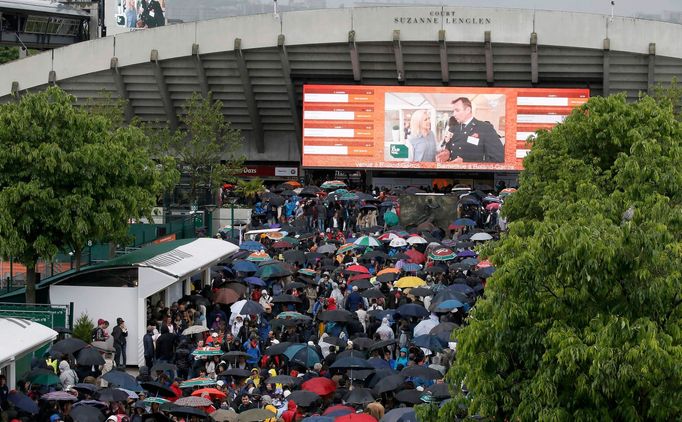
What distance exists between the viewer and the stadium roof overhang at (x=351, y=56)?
49.6 metres

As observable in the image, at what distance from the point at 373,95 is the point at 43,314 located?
1108 inches

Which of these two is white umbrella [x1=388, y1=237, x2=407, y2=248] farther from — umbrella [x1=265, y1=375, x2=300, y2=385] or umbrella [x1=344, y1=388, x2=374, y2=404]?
umbrella [x1=344, y1=388, x2=374, y2=404]

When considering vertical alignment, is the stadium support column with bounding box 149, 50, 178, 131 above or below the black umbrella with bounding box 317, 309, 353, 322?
above

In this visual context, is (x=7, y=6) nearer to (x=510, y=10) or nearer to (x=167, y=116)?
(x=167, y=116)

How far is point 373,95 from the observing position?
50656 millimetres

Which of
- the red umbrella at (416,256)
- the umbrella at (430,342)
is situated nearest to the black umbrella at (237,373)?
the umbrella at (430,342)

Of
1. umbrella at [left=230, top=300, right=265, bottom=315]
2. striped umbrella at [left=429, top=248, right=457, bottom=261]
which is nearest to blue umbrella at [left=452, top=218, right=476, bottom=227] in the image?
striped umbrella at [left=429, top=248, right=457, bottom=261]

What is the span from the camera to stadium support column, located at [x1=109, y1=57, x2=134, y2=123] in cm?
5128

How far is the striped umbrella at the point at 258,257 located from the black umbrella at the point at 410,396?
1262 centimetres

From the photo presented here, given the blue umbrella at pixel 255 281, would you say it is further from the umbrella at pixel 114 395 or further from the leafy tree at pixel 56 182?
the umbrella at pixel 114 395

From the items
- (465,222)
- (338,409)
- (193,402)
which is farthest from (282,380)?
(465,222)

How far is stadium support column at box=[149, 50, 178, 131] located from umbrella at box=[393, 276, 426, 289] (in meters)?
25.4

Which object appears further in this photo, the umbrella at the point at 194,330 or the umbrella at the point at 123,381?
the umbrella at the point at 194,330

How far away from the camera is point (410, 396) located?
18.4 meters
